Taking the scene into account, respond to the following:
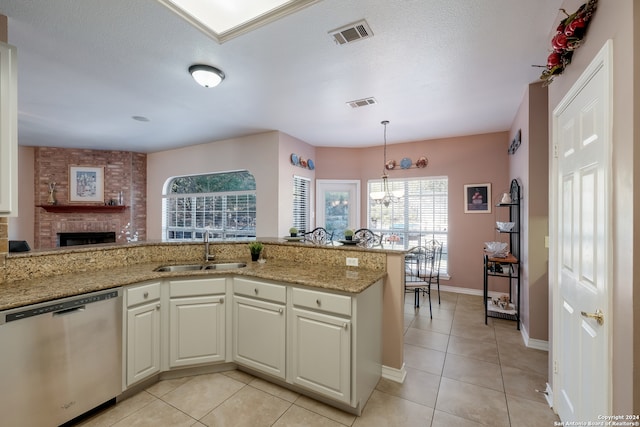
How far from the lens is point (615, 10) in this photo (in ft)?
3.81

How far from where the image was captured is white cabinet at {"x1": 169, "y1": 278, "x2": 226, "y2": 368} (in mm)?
2281

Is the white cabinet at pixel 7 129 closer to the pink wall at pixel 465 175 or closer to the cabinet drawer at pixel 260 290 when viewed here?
the cabinet drawer at pixel 260 290

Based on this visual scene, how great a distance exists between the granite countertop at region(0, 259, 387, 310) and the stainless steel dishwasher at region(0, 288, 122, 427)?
5 centimetres

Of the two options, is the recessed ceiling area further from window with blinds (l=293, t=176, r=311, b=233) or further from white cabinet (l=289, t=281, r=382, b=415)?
window with blinds (l=293, t=176, r=311, b=233)

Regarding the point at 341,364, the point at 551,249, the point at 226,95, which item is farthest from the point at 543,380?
the point at 226,95

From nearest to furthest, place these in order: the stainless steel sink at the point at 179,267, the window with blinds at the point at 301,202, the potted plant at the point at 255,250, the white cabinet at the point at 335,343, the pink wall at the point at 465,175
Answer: the white cabinet at the point at 335,343, the stainless steel sink at the point at 179,267, the potted plant at the point at 255,250, the pink wall at the point at 465,175, the window with blinds at the point at 301,202

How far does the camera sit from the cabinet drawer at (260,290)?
2152 millimetres

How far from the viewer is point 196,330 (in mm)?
2324

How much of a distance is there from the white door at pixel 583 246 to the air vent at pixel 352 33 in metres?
1.41

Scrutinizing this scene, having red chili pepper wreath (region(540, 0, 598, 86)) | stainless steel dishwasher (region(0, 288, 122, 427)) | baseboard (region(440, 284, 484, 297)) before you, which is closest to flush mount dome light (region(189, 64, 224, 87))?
stainless steel dishwasher (region(0, 288, 122, 427))

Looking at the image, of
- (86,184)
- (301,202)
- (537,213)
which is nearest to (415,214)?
(301,202)

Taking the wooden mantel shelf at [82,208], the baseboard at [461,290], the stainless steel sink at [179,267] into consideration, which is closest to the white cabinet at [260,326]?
the stainless steel sink at [179,267]

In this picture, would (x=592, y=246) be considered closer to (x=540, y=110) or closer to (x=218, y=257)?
(x=540, y=110)

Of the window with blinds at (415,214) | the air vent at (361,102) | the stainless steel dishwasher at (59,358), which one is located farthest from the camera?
the window with blinds at (415,214)
